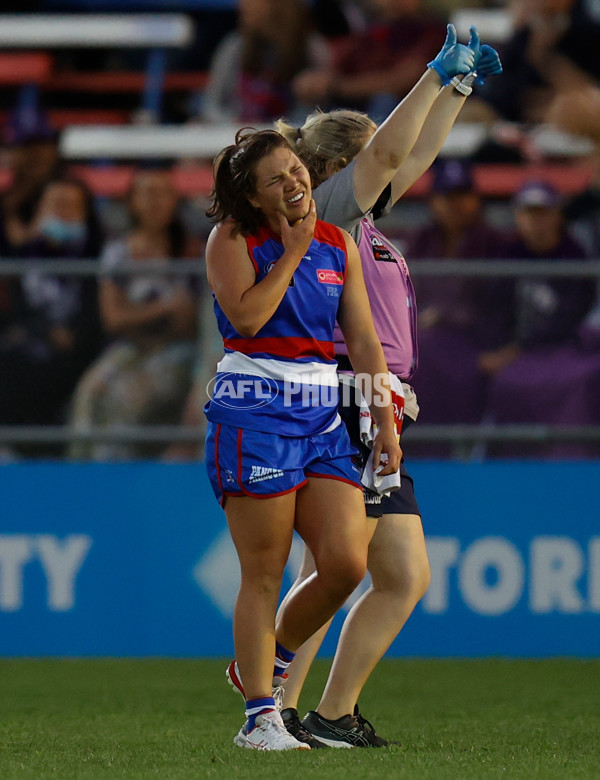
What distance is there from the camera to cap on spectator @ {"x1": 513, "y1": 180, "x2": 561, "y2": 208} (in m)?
7.48

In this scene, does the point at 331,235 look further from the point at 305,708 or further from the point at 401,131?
the point at 305,708

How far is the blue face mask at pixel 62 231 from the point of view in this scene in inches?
311

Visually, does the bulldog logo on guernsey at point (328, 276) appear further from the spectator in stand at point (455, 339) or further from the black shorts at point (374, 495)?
the spectator in stand at point (455, 339)

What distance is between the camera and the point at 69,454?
21.8 feet

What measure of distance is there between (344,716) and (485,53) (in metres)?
1.98

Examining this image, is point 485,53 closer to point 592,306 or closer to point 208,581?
point 592,306

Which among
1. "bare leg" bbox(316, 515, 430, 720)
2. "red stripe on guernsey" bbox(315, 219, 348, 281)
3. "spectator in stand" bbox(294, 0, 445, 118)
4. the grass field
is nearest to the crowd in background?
Result: "spectator in stand" bbox(294, 0, 445, 118)

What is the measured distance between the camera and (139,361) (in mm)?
6539

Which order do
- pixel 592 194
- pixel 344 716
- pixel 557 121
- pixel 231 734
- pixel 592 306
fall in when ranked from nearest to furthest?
pixel 344 716, pixel 231 734, pixel 592 306, pixel 592 194, pixel 557 121

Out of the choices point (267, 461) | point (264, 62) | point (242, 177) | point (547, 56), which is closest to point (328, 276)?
point (242, 177)

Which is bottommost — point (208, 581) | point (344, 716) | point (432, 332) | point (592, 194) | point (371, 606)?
point (208, 581)

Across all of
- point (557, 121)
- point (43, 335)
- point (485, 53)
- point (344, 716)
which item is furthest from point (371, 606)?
point (557, 121)

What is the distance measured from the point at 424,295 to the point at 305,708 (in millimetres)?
2313

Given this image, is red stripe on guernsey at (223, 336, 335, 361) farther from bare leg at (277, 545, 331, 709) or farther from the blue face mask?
the blue face mask
